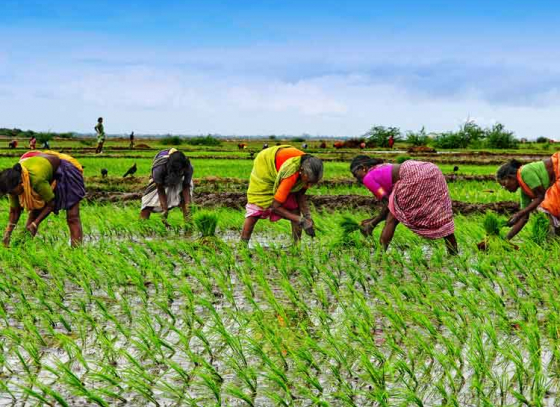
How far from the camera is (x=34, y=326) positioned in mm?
3480

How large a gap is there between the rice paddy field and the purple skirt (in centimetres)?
36

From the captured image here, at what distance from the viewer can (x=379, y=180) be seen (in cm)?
547

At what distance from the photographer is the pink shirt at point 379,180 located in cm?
546

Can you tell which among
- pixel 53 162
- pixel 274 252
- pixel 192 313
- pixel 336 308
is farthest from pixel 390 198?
pixel 53 162

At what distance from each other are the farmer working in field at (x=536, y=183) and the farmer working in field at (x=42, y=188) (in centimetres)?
337

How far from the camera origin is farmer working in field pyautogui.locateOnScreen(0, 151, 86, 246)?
16.7 ft

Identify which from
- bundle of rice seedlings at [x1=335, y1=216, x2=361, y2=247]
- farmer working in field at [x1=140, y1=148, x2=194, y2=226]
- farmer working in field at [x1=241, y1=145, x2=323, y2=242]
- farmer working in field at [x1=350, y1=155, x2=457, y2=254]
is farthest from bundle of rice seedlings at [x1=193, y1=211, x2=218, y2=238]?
farmer working in field at [x1=350, y1=155, x2=457, y2=254]

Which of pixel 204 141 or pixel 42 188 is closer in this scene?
pixel 42 188

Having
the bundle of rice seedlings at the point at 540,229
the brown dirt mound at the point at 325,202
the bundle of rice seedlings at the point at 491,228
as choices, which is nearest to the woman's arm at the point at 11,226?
the bundle of rice seedlings at the point at 491,228

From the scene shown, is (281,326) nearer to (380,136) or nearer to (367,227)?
(367,227)

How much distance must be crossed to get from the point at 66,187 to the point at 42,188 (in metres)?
0.36

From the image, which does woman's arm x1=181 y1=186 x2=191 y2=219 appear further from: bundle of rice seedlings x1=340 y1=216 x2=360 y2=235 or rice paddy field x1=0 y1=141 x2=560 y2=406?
bundle of rice seedlings x1=340 y1=216 x2=360 y2=235

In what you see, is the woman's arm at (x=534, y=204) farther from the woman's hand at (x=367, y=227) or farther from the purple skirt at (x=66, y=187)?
the purple skirt at (x=66, y=187)

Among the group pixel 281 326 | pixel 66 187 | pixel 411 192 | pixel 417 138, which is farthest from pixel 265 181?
pixel 417 138
